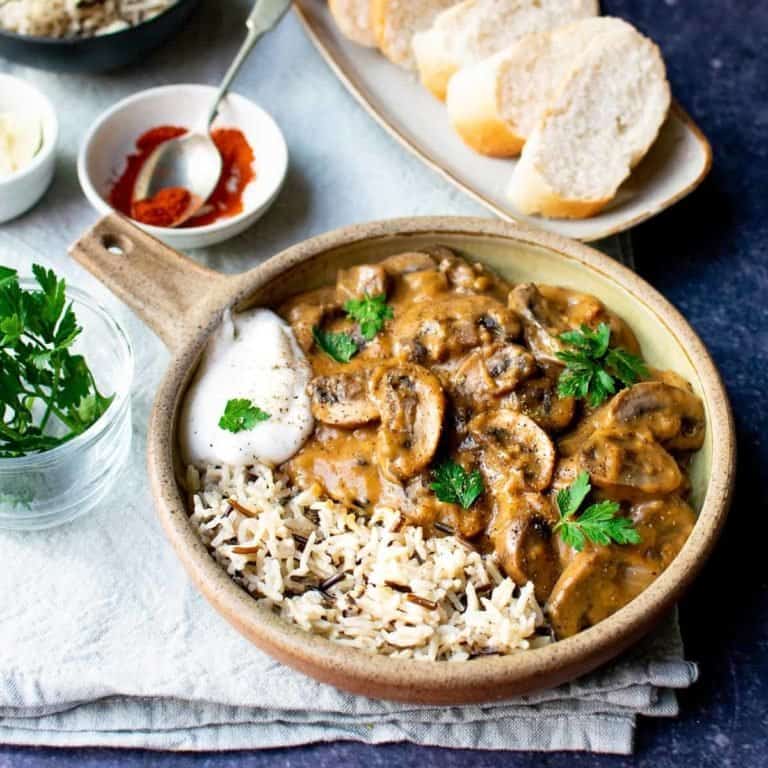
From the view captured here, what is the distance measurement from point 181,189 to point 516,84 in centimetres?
145

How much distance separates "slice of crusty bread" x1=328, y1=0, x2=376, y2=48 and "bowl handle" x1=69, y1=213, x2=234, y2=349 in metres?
1.59

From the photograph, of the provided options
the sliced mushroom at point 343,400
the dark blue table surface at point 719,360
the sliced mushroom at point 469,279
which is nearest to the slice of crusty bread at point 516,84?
the dark blue table surface at point 719,360

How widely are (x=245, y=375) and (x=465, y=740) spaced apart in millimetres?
1378

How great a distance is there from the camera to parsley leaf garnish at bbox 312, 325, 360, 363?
3939 millimetres

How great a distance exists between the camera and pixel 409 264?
408cm

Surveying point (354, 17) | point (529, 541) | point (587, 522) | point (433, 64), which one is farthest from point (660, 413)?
point (354, 17)

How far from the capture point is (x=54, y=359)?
367 centimetres

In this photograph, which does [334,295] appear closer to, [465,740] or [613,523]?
[613,523]

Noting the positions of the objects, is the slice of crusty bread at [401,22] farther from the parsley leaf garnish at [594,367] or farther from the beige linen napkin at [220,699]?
the beige linen napkin at [220,699]

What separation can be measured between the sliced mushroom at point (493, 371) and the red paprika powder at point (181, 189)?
1.54 metres

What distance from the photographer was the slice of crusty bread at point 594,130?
14.9 ft

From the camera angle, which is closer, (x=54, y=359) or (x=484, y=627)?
(x=484, y=627)

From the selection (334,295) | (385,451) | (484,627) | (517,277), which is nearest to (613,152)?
(517,277)

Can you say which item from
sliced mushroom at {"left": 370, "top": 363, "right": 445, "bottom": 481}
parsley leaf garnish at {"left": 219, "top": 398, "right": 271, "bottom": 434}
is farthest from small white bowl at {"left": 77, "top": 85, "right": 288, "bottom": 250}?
sliced mushroom at {"left": 370, "top": 363, "right": 445, "bottom": 481}
